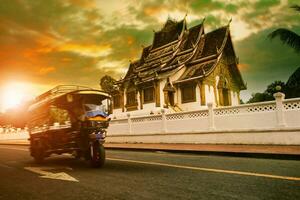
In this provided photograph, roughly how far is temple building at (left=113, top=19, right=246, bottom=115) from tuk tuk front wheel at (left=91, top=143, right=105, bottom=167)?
20.7 m

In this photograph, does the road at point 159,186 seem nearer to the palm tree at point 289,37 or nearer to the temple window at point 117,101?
the palm tree at point 289,37

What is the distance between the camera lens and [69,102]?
8531 millimetres

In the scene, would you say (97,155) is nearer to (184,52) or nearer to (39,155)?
(39,155)

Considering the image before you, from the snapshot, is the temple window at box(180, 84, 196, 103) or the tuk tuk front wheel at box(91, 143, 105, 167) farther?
the temple window at box(180, 84, 196, 103)

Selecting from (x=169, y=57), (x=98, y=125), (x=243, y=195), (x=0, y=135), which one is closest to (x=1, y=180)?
(x=98, y=125)

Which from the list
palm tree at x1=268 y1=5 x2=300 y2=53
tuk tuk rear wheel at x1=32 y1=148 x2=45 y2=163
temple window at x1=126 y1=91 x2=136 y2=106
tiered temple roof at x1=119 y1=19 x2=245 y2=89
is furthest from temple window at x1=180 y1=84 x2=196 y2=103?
tuk tuk rear wheel at x1=32 y1=148 x2=45 y2=163

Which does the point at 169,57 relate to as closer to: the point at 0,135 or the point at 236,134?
the point at 236,134

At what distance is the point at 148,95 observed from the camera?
31547 millimetres

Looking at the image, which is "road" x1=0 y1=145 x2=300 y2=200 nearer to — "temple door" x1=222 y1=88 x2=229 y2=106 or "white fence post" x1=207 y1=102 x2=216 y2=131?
"white fence post" x1=207 y1=102 x2=216 y2=131

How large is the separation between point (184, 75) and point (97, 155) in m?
23.1

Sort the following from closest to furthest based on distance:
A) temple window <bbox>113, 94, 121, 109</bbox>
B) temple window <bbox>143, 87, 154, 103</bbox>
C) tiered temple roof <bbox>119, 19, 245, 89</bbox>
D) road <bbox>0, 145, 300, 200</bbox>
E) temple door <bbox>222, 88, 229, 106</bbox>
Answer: road <bbox>0, 145, 300, 200</bbox> < tiered temple roof <bbox>119, 19, 245, 89</bbox> < temple window <bbox>143, 87, 154, 103</bbox> < temple door <bbox>222, 88, 229, 106</bbox> < temple window <bbox>113, 94, 121, 109</bbox>

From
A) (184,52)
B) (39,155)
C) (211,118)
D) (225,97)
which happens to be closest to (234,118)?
(211,118)

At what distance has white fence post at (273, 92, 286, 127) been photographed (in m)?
12.3

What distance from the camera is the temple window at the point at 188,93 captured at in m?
28.9
